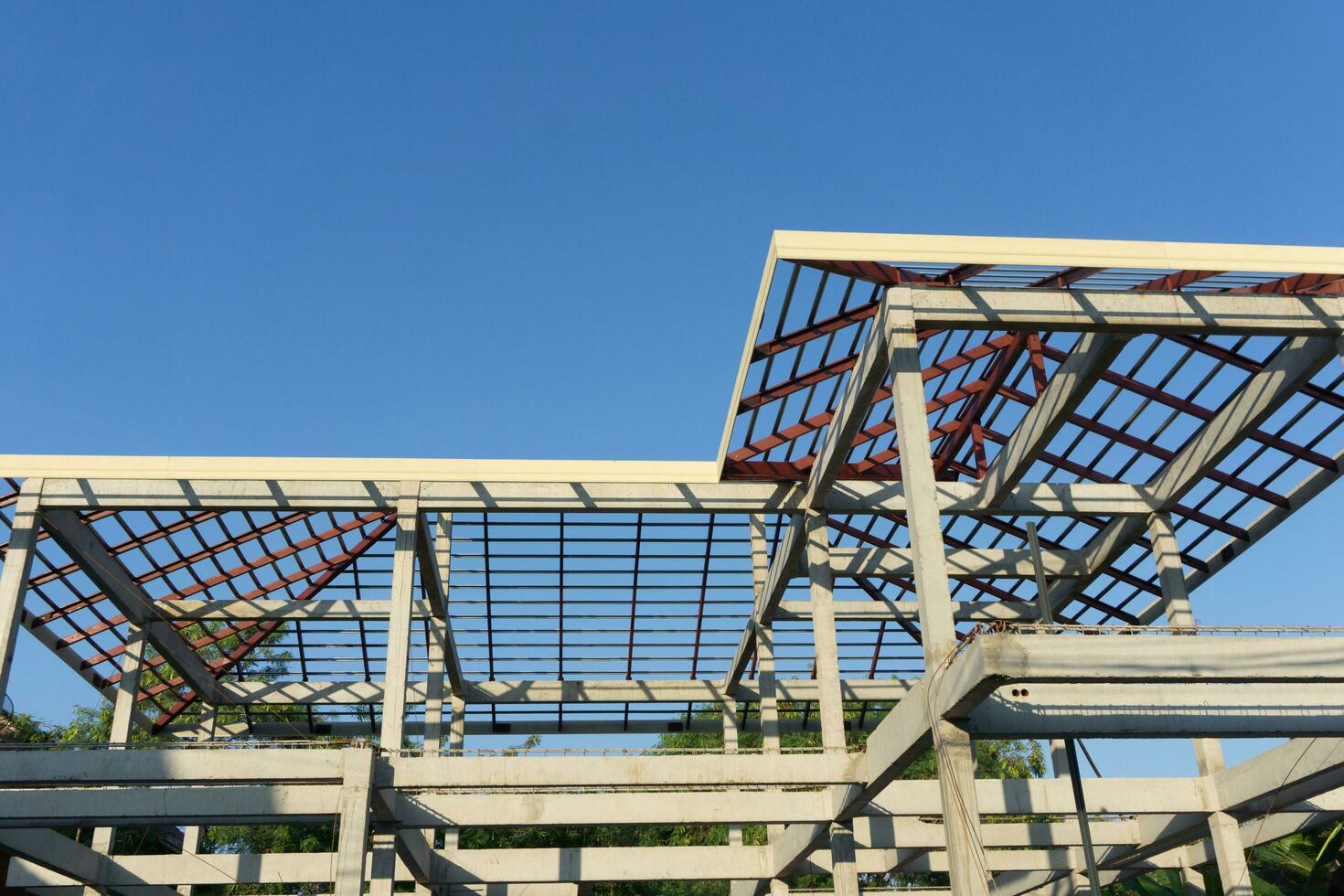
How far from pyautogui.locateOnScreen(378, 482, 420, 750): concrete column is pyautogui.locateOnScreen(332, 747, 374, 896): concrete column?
177 cm

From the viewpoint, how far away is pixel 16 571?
85.5 ft

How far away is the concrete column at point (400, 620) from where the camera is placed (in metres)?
24.9

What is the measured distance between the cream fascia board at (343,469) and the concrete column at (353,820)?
842cm

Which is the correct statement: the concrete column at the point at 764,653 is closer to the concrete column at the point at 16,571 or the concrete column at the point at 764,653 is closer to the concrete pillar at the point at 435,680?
the concrete pillar at the point at 435,680

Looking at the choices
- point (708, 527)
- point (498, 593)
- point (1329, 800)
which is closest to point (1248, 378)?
point (1329, 800)

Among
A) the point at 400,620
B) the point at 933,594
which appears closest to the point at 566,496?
the point at 400,620

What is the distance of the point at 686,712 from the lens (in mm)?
46000

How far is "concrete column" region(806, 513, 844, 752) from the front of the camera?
25359mm

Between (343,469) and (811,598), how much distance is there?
12352 millimetres

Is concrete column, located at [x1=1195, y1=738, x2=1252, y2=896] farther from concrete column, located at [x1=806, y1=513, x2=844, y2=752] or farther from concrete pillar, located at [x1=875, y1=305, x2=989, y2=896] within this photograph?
concrete pillar, located at [x1=875, y1=305, x2=989, y2=896]

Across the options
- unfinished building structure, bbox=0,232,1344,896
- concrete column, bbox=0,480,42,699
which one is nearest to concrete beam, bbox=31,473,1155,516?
unfinished building structure, bbox=0,232,1344,896

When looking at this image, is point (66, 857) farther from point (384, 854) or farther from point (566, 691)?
point (566, 691)

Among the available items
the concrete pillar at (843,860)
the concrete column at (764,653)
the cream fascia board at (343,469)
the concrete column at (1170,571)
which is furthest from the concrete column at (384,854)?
the concrete column at (1170,571)

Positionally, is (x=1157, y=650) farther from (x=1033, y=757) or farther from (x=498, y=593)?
(x=1033, y=757)
